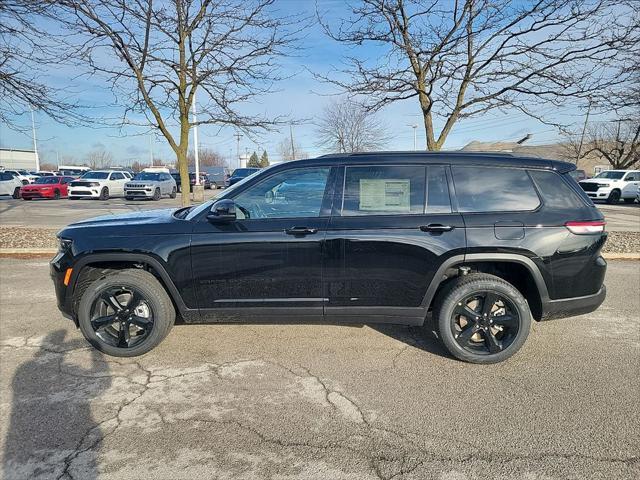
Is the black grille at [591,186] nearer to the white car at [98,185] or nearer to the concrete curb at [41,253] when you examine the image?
the concrete curb at [41,253]

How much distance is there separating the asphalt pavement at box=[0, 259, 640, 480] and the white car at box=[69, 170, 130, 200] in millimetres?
19518

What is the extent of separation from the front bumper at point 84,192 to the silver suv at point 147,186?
4.82 ft

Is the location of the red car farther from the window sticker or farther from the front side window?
the window sticker

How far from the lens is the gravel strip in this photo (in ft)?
25.3

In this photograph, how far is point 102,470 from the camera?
6.92 ft

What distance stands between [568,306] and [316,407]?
7.67ft

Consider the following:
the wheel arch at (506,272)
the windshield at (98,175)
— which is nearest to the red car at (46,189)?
the windshield at (98,175)

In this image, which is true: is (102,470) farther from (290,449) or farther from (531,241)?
(531,241)

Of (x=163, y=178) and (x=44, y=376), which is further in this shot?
(x=163, y=178)

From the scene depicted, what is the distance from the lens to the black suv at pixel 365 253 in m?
3.21

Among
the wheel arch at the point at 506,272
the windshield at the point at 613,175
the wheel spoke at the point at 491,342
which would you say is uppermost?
the windshield at the point at 613,175

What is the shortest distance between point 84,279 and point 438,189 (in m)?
3.26

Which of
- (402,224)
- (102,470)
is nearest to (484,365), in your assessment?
(402,224)

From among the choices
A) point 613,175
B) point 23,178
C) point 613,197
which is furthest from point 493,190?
point 23,178
